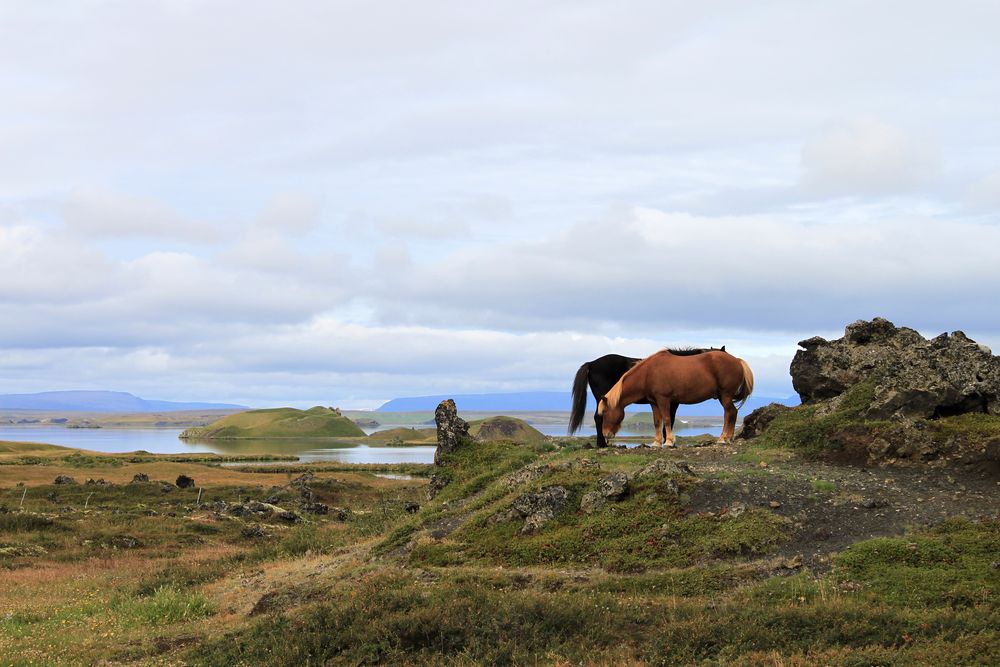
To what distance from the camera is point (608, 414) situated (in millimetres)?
27891

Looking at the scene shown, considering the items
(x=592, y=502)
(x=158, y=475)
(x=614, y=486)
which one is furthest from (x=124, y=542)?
(x=158, y=475)

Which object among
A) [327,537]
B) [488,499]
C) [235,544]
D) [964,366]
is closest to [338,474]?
[235,544]

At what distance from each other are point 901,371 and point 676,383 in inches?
280

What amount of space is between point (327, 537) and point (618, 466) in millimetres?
13964

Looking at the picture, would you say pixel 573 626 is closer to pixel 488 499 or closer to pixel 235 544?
pixel 488 499

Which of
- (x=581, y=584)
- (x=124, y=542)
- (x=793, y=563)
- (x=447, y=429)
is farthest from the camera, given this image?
(x=124, y=542)

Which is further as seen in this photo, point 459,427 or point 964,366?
point 459,427

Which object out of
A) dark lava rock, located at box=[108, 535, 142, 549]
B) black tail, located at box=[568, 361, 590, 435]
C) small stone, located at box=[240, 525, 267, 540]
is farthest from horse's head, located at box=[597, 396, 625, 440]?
dark lava rock, located at box=[108, 535, 142, 549]

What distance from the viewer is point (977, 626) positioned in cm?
1303

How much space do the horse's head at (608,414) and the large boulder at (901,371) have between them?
7182 millimetres

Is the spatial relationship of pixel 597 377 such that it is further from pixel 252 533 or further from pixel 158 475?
pixel 158 475

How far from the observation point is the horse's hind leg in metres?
27.6

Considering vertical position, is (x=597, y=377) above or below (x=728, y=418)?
above

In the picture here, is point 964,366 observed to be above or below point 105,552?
above
